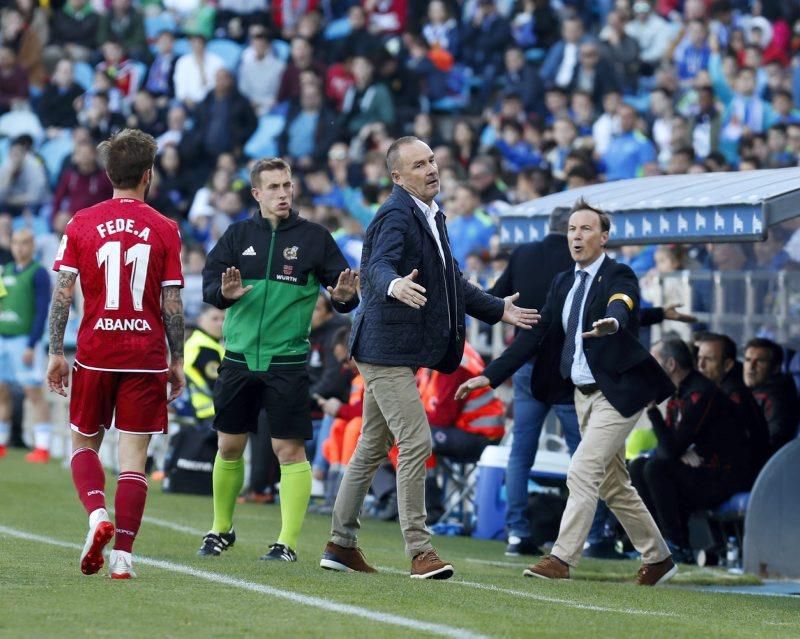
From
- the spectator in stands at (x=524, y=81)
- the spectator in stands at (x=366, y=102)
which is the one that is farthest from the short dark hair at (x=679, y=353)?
the spectator in stands at (x=366, y=102)

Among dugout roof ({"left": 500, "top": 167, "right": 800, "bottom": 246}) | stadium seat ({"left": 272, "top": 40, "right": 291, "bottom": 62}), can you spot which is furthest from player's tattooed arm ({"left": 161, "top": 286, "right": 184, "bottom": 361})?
stadium seat ({"left": 272, "top": 40, "right": 291, "bottom": 62})

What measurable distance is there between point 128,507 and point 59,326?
2.84 ft

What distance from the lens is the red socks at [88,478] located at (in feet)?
25.6

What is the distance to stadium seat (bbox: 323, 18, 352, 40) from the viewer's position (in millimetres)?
25469

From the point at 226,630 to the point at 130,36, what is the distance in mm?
21881

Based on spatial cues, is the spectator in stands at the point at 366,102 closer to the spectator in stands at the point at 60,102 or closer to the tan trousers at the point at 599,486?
the spectator in stands at the point at 60,102

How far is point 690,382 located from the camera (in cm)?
1148

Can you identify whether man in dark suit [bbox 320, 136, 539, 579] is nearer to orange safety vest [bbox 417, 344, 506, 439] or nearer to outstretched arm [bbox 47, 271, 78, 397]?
outstretched arm [bbox 47, 271, 78, 397]

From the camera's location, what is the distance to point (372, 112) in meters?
23.0

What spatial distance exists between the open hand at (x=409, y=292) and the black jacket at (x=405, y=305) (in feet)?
1.12

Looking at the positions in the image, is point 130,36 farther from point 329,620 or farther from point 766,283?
point 329,620

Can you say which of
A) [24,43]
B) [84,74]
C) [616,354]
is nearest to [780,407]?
[616,354]

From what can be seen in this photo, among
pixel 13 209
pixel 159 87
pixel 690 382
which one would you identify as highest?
pixel 159 87

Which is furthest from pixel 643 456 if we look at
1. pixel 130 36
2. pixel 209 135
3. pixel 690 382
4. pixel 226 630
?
pixel 130 36
